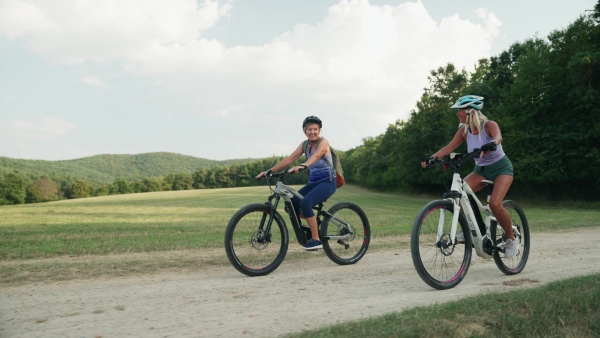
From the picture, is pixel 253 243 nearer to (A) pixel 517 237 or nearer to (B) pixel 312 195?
(B) pixel 312 195

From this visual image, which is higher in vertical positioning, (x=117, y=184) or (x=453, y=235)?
(x=117, y=184)

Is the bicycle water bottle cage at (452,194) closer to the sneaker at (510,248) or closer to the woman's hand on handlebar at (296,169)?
the sneaker at (510,248)

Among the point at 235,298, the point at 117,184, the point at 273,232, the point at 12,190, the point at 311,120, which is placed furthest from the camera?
the point at 117,184

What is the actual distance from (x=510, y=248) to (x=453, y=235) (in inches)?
49.7

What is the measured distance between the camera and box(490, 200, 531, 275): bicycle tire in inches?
249

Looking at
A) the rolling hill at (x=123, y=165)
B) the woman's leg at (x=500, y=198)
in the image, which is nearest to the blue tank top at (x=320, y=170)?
the woman's leg at (x=500, y=198)

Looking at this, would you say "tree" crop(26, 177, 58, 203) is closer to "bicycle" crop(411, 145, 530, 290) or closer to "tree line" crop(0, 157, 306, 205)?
"tree line" crop(0, 157, 306, 205)

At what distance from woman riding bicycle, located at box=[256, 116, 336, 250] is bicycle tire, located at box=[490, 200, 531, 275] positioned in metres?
2.38

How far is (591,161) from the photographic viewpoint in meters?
30.0

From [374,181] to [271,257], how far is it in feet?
236

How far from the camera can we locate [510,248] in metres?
6.33

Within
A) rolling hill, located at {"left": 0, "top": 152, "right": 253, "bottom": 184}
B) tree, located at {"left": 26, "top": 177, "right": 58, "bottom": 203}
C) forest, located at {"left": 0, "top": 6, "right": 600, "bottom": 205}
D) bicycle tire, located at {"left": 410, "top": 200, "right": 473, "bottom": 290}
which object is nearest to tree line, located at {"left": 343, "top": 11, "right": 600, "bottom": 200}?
forest, located at {"left": 0, "top": 6, "right": 600, "bottom": 205}

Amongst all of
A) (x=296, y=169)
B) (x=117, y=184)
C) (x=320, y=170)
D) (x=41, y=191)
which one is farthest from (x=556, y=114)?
(x=117, y=184)

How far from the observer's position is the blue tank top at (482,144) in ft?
19.6
